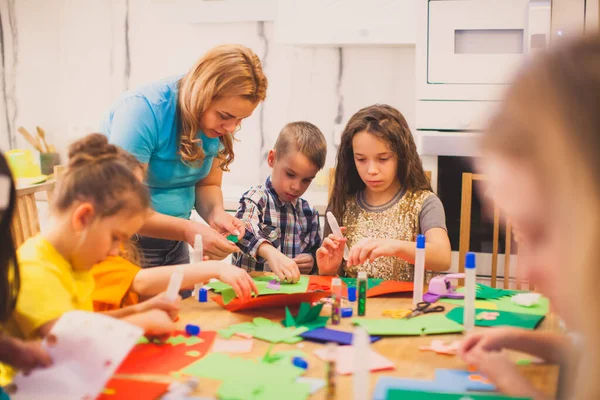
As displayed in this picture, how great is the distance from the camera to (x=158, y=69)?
3.38 m

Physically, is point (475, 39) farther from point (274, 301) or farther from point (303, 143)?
point (274, 301)

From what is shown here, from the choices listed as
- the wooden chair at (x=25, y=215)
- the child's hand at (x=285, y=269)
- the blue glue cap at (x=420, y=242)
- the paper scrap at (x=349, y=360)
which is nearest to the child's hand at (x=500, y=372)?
the paper scrap at (x=349, y=360)

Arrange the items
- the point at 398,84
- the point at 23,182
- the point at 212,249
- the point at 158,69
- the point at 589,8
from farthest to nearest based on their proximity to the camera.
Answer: the point at 158,69, the point at 398,84, the point at 23,182, the point at 589,8, the point at 212,249

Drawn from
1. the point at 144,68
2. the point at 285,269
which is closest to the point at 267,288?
the point at 285,269

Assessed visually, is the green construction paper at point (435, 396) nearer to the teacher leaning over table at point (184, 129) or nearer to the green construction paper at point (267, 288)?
the green construction paper at point (267, 288)

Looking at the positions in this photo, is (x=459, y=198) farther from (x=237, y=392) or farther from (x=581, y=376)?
(x=581, y=376)

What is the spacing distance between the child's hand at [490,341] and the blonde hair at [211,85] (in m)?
0.95

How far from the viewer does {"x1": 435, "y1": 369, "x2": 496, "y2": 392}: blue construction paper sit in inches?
39.5

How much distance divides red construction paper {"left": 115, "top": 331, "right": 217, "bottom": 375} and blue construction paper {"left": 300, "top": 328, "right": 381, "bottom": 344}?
7.6 inches

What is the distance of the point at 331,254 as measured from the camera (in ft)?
5.83

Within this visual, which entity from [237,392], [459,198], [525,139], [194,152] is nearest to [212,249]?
[194,152]

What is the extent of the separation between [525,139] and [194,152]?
123 centimetres

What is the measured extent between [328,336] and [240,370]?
0.22 metres

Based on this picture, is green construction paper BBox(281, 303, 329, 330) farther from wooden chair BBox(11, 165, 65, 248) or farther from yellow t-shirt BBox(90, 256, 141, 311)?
wooden chair BBox(11, 165, 65, 248)
